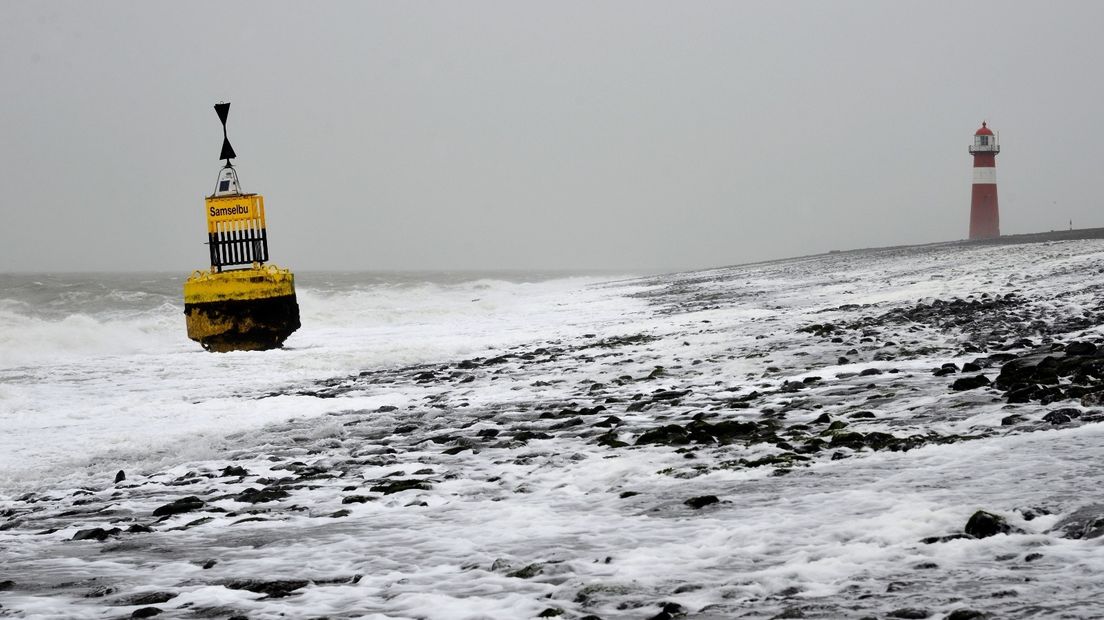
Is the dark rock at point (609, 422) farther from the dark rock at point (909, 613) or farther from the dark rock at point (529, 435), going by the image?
the dark rock at point (909, 613)

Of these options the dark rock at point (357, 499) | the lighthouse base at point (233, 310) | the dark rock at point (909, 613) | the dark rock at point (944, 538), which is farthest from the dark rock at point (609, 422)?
the lighthouse base at point (233, 310)

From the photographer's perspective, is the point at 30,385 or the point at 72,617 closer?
the point at 72,617

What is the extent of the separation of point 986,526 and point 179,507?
4546 millimetres

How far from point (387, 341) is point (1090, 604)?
16.5 metres

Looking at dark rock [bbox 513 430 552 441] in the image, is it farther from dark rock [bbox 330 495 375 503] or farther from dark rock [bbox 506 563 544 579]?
dark rock [bbox 506 563 544 579]

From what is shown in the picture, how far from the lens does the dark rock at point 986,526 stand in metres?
3.92

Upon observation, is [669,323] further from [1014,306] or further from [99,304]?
[99,304]

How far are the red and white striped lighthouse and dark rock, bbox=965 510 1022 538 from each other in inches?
2666

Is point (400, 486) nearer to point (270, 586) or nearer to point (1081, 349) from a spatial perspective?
point (270, 586)

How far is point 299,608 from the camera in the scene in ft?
12.8

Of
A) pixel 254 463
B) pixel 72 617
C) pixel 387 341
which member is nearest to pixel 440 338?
pixel 387 341

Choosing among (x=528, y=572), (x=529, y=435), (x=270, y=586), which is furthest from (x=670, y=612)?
(x=529, y=435)

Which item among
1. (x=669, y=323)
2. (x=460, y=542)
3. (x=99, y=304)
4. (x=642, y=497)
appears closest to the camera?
(x=460, y=542)

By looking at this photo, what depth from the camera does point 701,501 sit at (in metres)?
5.02
